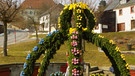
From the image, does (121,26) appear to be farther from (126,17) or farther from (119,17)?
(126,17)

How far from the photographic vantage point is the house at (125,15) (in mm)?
48438

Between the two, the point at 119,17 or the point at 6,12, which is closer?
the point at 6,12

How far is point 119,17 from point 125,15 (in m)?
1.79

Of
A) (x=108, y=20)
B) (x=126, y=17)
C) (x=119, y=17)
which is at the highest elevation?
(x=119, y=17)

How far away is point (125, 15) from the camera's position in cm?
5038

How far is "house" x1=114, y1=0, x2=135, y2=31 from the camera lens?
48438 millimetres

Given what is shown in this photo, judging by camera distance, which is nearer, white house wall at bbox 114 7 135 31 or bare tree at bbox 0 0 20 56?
bare tree at bbox 0 0 20 56

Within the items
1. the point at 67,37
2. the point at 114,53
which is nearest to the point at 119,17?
the point at 67,37

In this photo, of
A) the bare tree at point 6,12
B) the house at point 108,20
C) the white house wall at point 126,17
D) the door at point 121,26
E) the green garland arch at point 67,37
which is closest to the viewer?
the green garland arch at point 67,37

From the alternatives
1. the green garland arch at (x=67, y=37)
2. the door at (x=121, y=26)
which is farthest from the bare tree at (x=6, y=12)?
the door at (x=121, y=26)

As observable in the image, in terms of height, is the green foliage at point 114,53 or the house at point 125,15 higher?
the house at point 125,15

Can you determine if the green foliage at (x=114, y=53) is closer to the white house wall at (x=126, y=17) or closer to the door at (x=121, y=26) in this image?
the white house wall at (x=126, y=17)

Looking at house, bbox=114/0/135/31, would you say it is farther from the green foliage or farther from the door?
the green foliage

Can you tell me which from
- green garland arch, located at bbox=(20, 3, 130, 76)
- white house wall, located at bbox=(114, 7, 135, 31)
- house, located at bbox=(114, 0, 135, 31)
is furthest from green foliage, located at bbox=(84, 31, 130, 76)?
white house wall, located at bbox=(114, 7, 135, 31)
